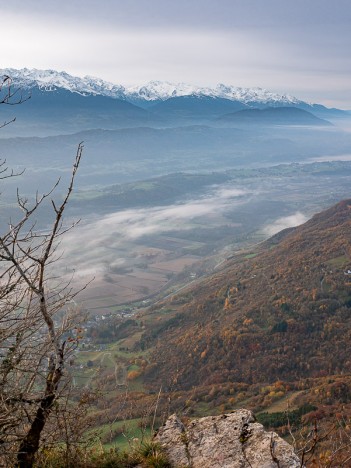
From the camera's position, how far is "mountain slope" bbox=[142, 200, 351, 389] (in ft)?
188

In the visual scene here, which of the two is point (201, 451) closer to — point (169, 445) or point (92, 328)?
point (169, 445)

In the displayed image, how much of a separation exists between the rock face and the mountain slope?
163 ft

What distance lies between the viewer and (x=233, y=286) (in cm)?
8825

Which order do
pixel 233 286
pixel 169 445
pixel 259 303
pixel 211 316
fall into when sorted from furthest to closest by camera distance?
pixel 233 286 → pixel 211 316 → pixel 259 303 → pixel 169 445

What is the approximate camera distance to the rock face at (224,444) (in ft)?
19.0

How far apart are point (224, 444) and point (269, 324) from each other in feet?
208

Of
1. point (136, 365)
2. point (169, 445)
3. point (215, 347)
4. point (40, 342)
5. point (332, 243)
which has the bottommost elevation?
point (136, 365)

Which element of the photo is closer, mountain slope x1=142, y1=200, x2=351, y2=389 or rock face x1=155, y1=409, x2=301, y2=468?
rock face x1=155, y1=409, x2=301, y2=468

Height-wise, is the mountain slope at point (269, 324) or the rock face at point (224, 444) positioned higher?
the rock face at point (224, 444)

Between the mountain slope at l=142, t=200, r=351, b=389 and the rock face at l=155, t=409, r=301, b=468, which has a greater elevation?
the rock face at l=155, t=409, r=301, b=468

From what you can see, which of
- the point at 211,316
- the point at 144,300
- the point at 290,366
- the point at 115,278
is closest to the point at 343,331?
the point at 290,366

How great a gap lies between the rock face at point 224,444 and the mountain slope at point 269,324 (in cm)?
4960

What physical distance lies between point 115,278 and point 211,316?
272 ft

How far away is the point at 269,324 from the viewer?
6719 cm
